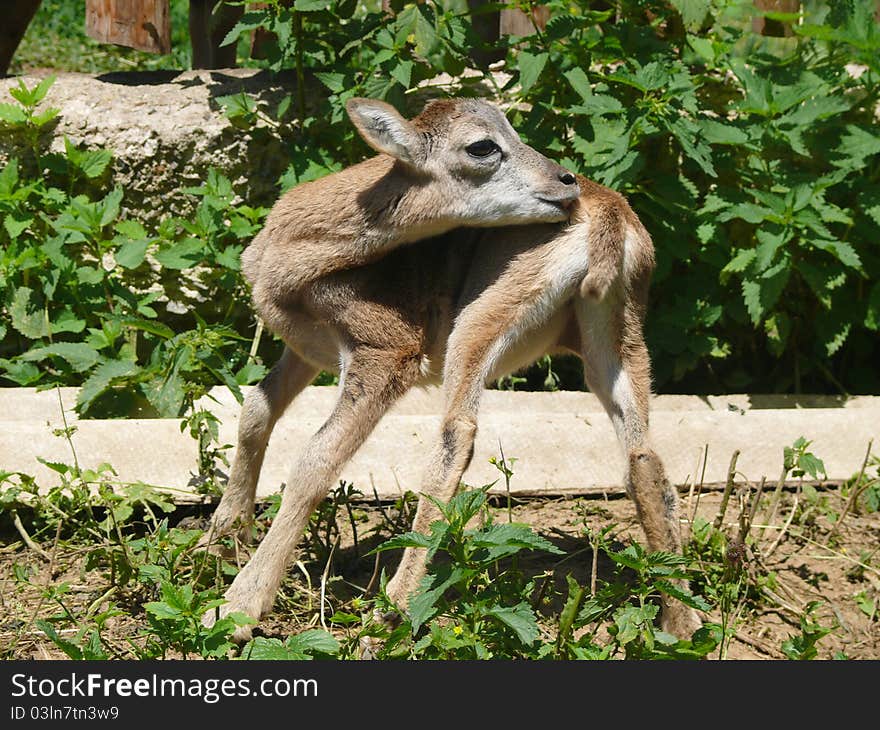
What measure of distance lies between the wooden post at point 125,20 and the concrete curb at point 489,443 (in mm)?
3460

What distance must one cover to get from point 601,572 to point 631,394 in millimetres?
935

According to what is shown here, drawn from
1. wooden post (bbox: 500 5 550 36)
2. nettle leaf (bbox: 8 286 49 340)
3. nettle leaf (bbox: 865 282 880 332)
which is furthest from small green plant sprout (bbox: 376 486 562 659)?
wooden post (bbox: 500 5 550 36)

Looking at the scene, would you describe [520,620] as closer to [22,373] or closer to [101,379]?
[101,379]

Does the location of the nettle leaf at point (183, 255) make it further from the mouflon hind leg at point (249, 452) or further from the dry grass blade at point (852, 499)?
the dry grass blade at point (852, 499)

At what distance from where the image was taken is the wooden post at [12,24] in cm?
903

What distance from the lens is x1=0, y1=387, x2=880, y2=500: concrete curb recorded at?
19.8 feet

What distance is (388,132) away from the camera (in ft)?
17.7

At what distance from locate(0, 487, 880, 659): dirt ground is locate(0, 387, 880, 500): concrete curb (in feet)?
0.57

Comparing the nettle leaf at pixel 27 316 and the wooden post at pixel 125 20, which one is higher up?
the wooden post at pixel 125 20

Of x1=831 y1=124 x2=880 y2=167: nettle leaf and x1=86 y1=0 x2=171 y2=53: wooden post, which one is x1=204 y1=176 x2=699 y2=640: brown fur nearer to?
x1=831 y1=124 x2=880 y2=167: nettle leaf

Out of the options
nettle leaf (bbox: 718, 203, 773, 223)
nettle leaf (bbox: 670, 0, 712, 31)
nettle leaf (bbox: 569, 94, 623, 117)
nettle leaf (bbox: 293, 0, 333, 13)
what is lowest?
nettle leaf (bbox: 718, 203, 773, 223)

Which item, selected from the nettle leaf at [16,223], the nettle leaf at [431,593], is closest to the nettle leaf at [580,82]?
the nettle leaf at [16,223]

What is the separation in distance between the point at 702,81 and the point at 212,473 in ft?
13.5

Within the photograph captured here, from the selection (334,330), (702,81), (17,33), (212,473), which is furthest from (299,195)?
(17,33)
